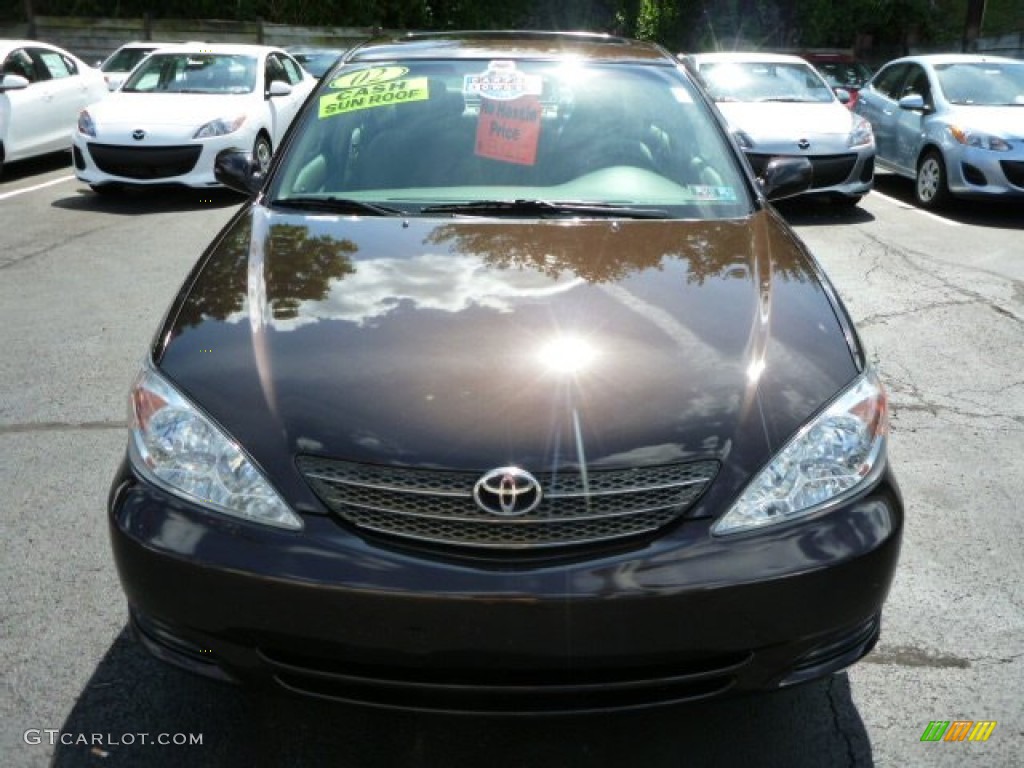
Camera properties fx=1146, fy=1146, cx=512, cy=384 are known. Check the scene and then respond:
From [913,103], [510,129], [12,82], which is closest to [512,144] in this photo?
Result: [510,129]

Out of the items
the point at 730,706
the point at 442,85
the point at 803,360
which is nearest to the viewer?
the point at 803,360

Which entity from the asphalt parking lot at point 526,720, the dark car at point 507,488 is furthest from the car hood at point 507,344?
the asphalt parking lot at point 526,720

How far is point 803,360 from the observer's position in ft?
8.84

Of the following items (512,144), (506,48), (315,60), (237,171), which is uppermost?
(506,48)

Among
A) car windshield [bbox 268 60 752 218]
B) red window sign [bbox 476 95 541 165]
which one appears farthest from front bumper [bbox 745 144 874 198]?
red window sign [bbox 476 95 541 165]

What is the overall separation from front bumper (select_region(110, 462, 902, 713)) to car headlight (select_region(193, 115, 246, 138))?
8636 mm

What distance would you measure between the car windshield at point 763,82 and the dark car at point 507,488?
29.1 feet

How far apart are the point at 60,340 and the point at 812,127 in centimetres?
698

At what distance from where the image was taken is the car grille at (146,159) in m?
10.3

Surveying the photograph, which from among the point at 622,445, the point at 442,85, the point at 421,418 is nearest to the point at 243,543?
the point at 421,418

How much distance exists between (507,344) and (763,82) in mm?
9781

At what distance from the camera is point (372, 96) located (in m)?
4.14

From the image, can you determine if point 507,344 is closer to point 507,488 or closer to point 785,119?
point 507,488

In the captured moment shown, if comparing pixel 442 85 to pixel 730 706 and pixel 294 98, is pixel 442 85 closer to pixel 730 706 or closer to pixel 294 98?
pixel 730 706
